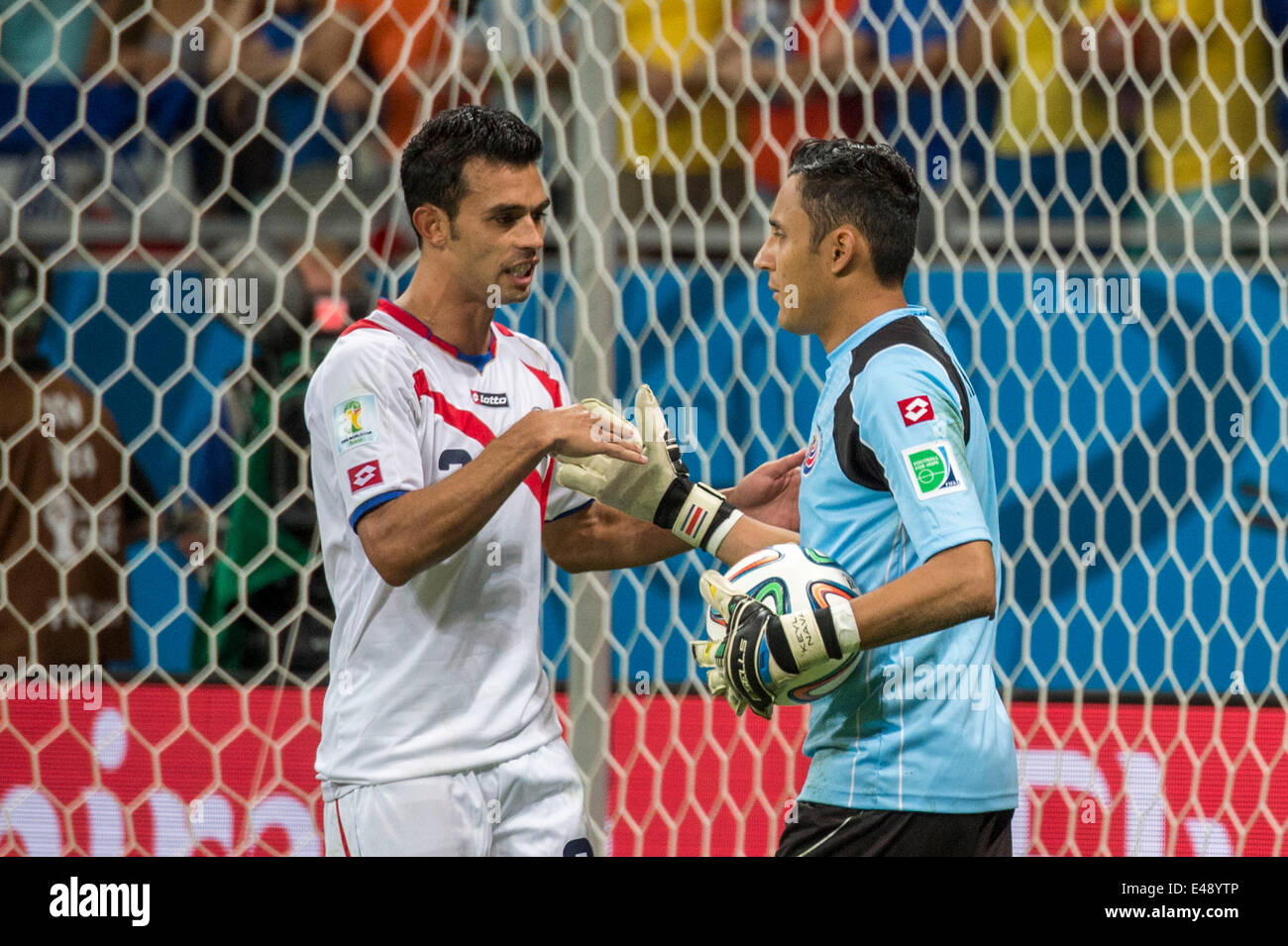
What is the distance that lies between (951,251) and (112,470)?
6.23 feet

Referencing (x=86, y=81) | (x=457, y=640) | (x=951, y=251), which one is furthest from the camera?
(x=86, y=81)

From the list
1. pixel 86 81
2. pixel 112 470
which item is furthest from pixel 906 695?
pixel 86 81

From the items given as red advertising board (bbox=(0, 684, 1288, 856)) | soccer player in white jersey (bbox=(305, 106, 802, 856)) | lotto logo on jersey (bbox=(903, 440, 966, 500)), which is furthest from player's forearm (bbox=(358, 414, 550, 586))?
red advertising board (bbox=(0, 684, 1288, 856))

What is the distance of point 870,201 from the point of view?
6.84 ft

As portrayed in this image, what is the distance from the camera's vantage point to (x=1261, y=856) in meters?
3.15

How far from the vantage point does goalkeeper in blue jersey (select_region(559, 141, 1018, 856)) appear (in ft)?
5.98

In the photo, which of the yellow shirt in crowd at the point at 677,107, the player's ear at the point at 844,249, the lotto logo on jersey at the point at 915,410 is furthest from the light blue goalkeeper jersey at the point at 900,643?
the yellow shirt in crowd at the point at 677,107

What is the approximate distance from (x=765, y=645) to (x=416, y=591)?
58 cm

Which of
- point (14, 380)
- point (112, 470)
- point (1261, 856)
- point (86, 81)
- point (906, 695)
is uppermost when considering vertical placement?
point (86, 81)

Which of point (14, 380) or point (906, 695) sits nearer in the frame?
point (906, 695)

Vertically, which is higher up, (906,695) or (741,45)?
(741,45)

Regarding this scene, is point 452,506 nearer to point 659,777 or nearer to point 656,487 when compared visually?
point 656,487

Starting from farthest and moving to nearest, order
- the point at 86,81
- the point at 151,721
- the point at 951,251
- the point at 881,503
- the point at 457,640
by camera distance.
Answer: the point at 86,81
the point at 951,251
the point at 151,721
the point at 457,640
the point at 881,503

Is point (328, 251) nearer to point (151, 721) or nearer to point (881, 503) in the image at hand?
point (151, 721)
